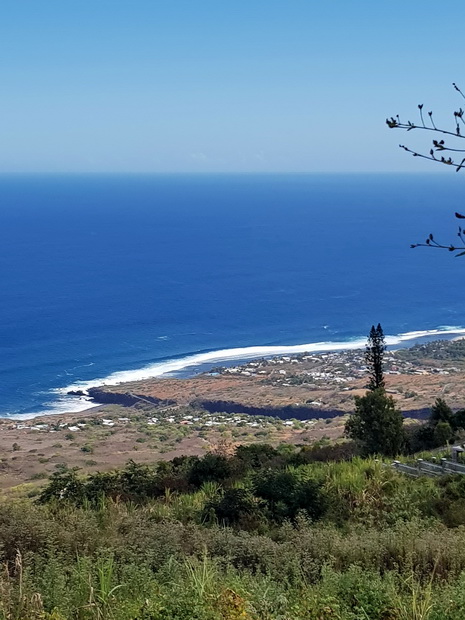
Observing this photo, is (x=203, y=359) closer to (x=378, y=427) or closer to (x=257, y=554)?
(x=378, y=427)

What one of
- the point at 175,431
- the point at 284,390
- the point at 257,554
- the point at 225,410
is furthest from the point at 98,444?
the point at 257,554

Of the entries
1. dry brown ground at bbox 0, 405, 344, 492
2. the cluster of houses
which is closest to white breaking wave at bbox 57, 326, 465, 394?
the cluster of houses

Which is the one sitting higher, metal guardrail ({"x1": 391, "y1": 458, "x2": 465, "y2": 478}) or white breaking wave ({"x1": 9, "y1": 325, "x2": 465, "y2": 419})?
metal guardrail ({"x1": 391, "y1": 458, "x2": 465, "y2": 478})

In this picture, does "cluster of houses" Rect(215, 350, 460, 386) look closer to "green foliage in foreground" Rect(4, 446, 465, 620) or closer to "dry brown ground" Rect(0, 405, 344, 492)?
"dry brown ground" Rect(0, 405, 344, 492)

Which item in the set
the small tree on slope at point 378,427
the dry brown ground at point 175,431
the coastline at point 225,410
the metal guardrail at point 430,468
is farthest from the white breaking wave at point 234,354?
the metal guardrail at point 430,468

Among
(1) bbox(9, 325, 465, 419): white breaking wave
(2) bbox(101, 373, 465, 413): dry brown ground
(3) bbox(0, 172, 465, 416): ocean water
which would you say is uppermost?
(3) bbox(0, 172, 465, 416): ocean water

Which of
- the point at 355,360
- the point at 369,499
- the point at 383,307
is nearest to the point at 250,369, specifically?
the point at 355,360
